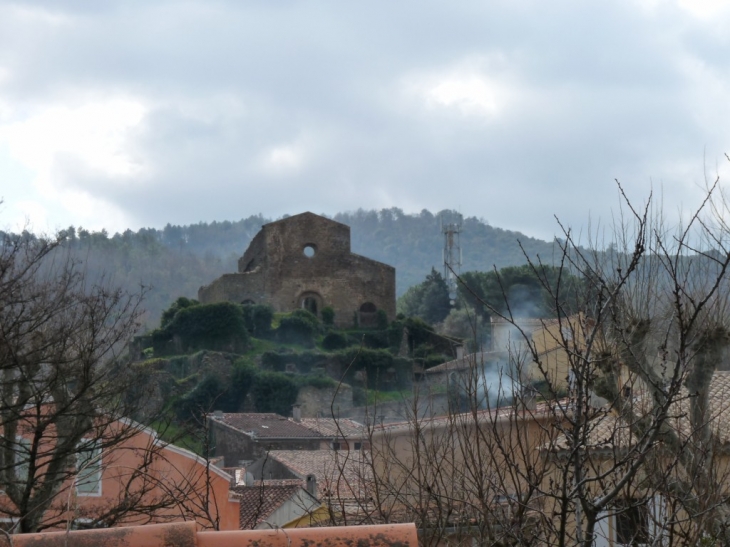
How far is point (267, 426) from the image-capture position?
129 feet

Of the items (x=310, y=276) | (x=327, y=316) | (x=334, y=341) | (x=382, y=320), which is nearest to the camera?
(x=334, y=341)

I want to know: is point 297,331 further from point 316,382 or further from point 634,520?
point 634,520

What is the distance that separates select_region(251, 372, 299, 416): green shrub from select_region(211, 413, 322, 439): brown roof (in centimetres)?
402

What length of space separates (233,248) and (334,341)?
116 metres

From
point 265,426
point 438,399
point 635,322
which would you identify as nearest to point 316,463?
point 265,426

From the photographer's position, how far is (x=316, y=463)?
31125 millimetres

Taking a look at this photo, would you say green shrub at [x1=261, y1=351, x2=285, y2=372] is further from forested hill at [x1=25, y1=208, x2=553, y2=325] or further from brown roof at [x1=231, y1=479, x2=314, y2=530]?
forested hill at [x1=25, y1=208, x2=553, y2=325]

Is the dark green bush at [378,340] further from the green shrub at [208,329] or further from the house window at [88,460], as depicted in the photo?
the house window at [88,460]

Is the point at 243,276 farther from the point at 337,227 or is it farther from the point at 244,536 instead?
the point at 244,536

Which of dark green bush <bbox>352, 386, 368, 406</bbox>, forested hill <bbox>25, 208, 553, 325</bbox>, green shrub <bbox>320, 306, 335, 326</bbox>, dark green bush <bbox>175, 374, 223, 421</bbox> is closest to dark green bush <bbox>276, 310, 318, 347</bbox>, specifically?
green shrub <bbox>320, 306, 335, 326</bbox>

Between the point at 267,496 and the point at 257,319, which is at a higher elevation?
the point at 257,319

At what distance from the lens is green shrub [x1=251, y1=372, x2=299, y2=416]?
45.8 metres

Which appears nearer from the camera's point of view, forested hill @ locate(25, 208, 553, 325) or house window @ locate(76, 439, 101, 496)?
house window @ locate(76, 439, 101, 496)

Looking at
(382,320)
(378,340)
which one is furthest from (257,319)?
(382,320)
